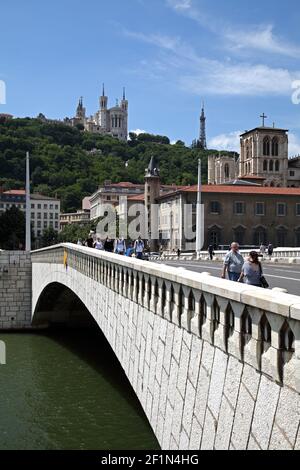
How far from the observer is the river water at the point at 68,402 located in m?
15.4

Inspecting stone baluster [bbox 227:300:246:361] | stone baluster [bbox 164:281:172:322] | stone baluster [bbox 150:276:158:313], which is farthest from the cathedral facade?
stone baluster [bbox 227:300:246:361]

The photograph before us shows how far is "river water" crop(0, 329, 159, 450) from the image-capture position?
1537cm

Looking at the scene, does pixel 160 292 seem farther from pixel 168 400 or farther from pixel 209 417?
pixel 209 417

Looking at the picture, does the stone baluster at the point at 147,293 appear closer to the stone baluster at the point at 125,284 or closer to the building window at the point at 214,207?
the stone baluster at the point at 125,284

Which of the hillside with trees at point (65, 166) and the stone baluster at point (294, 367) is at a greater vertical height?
the hillside with trees at point (65, 166)

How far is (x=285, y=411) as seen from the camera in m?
5.25

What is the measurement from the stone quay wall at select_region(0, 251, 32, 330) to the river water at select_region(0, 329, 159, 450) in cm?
628

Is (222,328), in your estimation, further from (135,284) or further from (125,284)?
(125,284)

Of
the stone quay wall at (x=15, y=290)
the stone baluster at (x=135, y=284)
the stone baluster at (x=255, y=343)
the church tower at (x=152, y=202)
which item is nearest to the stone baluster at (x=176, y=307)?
the stone baluster at (x=255, y=343)

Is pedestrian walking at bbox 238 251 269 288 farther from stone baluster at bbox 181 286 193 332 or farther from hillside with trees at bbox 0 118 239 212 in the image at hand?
hillside with trees at bbox 0 118 239 212

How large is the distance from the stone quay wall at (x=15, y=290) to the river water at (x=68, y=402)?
6.28 metres

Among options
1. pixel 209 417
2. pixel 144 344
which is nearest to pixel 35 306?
pixel 144 344

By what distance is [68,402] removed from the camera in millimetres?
19109

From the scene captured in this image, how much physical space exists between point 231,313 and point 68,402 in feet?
44.8
